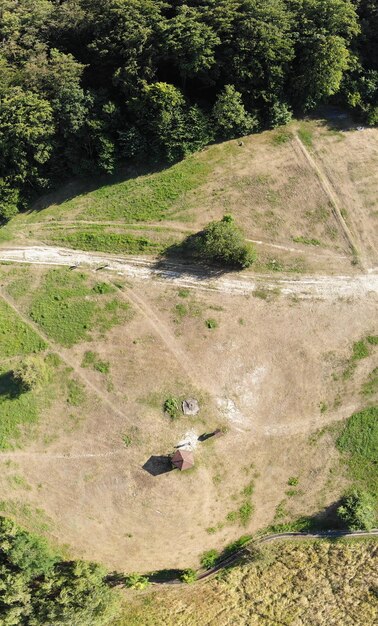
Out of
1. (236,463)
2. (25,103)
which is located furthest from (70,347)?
(25,103)

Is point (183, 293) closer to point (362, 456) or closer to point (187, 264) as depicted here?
point (187, 264)

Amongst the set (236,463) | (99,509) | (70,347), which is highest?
(70,347)

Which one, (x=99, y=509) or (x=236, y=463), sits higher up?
(x=236, y=463)

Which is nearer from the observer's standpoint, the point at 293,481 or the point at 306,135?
the point at 293,481

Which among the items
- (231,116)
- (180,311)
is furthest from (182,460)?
(231,116)

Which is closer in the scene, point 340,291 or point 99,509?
point 99,509

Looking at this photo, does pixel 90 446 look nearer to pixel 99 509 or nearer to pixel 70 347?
pixel 99 509

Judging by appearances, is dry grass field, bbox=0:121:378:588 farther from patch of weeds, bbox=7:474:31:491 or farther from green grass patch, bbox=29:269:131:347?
patch of weeds, bbox=7:474:31:491
